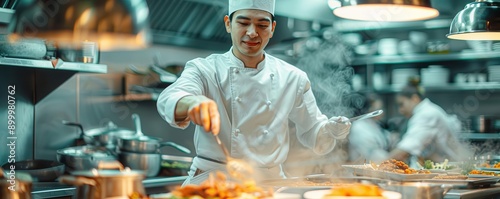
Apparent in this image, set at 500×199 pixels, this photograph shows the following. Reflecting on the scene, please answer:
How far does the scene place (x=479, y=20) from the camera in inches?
140

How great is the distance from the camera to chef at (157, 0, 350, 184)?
10.7 ft

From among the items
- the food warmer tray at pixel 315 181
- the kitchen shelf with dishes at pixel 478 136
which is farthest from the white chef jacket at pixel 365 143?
the food warmer tray at pixel 315 181

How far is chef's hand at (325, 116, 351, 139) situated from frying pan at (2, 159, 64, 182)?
6.91 ft

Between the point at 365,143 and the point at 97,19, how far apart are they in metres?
5.72

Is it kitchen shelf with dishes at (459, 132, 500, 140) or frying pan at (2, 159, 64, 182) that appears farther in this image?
kitchen shelf with dishes at (459, 132, 500, 140)

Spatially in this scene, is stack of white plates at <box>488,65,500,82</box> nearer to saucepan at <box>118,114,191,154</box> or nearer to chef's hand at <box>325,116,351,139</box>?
saucepan at <box>118,114,191,154</box>

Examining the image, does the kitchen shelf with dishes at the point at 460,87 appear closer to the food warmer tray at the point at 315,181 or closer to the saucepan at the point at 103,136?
the saucepan at the point at 103,136

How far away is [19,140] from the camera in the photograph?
15.4ft

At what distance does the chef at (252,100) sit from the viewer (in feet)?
10.7

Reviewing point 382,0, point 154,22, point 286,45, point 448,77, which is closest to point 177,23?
point 154,22

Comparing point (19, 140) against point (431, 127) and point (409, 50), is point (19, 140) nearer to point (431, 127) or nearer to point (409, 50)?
point (431, 127)

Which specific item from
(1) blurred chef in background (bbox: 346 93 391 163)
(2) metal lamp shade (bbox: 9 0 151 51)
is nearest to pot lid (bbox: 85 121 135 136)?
(2) metal lamp shade (bbox: 9 0 151 51)

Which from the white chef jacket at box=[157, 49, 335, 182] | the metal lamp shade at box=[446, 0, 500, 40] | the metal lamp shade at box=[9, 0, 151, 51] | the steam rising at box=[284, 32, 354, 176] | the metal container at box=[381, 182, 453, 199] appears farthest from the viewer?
the steam rising at box=[284, 32, 354, 176]

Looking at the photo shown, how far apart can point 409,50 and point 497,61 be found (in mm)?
1055
